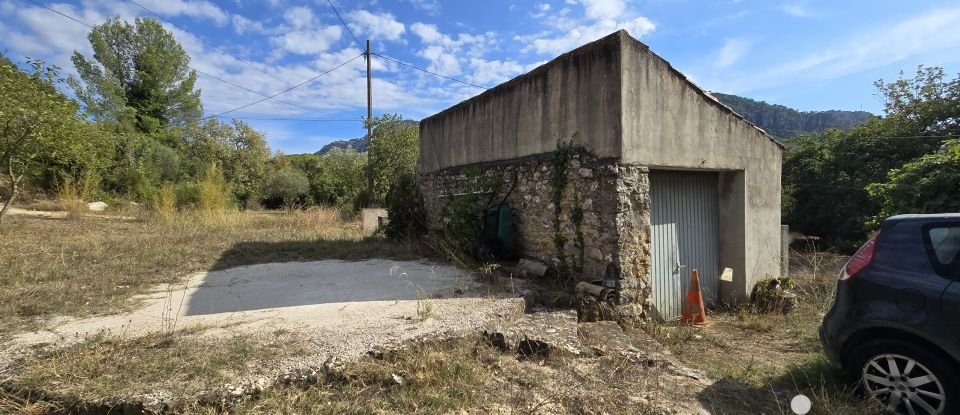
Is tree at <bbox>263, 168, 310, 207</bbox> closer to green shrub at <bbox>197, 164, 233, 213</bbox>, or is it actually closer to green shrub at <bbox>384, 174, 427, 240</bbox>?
green shrub at <bbox>197, 164, 233, 213</bbox>

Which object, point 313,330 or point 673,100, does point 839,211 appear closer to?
point 673,100

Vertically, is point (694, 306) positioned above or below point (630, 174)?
below

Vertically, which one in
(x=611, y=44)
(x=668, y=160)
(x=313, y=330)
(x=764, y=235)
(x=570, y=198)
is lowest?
(x=313, y=330)

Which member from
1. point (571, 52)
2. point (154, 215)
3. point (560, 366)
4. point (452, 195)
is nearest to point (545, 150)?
point (571, 52)

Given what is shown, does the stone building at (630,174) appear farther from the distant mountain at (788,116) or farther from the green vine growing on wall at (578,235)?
the distant mountain at (788,116)

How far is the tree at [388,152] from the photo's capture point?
2002 cm

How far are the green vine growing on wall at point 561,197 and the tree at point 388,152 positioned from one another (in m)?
14.4

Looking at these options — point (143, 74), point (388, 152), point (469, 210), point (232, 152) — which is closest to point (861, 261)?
point (469, 210)

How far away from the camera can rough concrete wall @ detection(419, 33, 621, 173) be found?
18.0ft

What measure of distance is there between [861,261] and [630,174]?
2.55 m

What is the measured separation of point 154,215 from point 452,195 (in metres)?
10.8

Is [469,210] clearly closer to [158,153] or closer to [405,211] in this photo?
[405,211]

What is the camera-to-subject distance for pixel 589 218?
5762mm

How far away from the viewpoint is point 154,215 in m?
13.6
